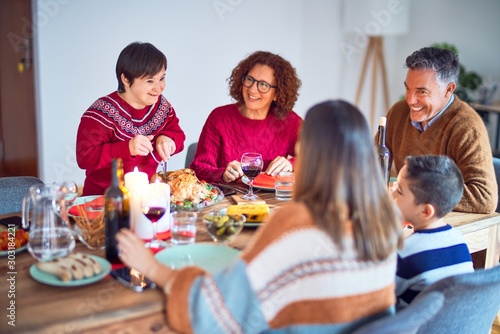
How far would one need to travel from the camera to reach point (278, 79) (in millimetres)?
2832

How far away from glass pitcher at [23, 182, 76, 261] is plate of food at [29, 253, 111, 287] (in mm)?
45

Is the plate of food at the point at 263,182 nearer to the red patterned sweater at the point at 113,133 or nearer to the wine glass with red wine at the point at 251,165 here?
the wine glass with red wine at the point at 251,165

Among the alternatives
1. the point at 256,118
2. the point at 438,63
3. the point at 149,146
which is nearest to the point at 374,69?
the point at 256,118

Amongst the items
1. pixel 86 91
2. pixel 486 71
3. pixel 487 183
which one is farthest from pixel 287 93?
pixel 486 71

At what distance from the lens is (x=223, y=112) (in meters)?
2.91

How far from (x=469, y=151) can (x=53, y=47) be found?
303cm

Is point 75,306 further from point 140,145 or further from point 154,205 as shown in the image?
point 140,145

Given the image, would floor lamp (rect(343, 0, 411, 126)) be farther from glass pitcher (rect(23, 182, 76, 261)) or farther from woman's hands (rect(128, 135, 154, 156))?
glass pitcher (rect(23, 182, 76, 261))

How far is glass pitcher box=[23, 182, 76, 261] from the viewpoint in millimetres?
1545

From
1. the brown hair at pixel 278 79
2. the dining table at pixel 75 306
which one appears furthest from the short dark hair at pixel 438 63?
the dining table at pixel 75 306

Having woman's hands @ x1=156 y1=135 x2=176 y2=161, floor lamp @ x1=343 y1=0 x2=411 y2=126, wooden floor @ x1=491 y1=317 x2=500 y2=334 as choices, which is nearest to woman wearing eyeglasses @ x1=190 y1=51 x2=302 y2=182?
woman's hands @ x1=156 y1=135 x2=176 y2=161

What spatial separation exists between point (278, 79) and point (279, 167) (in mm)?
490

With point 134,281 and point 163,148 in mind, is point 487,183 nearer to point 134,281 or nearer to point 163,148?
point 163,148

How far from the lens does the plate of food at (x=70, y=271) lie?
4.66 feet
